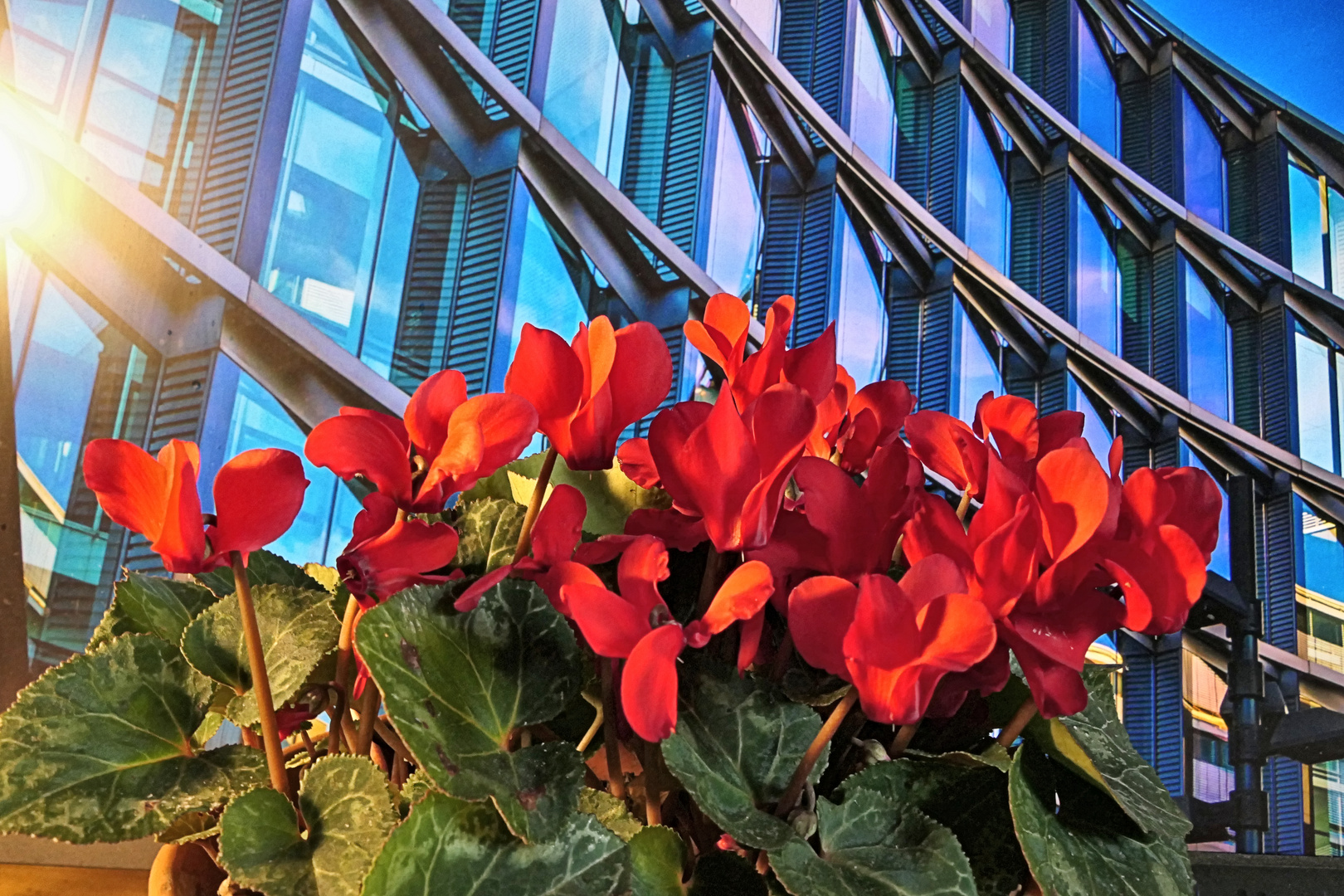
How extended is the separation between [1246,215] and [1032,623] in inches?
262

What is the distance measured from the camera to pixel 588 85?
2.82m

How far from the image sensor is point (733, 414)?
15 centimetres

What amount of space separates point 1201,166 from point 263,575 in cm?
665

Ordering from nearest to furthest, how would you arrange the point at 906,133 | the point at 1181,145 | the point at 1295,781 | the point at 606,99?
1. the point at 606,99
2. the point at 1295,781
3. the point at 906,133
4. the point at 1181,145

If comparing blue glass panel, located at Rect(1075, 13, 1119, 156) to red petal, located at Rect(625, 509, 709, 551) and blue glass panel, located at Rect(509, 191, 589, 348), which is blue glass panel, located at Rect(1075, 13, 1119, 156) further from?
red petal, located at Rect(625, 509, 709, 551)

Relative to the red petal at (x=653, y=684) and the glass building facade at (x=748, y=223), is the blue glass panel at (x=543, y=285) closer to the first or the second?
the glass building facade at (x=748, y=223)

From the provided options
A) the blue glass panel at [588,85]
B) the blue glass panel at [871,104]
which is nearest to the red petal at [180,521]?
the blue glass panel at [588,85]

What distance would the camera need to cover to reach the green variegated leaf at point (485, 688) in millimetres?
140

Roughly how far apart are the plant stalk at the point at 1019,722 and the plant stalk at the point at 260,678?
0.40ft

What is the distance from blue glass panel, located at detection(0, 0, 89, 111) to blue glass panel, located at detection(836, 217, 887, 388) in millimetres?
2860

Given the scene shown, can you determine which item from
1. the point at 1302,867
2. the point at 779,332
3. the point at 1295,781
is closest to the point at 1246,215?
the point at 1295,781

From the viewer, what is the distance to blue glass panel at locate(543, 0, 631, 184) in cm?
270

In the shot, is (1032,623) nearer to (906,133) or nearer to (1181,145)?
(906,133)

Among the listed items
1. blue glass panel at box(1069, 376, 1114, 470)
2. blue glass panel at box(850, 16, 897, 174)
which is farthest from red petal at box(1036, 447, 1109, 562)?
blue glass panel at box(1069, 376, 1114, 470)
